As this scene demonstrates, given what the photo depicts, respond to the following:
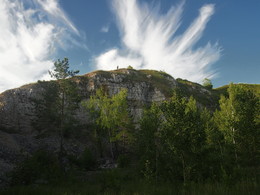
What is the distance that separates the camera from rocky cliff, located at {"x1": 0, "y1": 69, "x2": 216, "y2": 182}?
26.5m

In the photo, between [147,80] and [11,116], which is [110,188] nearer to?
[11,116]

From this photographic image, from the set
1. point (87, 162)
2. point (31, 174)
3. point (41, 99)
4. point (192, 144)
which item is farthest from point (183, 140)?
point (41, 99)

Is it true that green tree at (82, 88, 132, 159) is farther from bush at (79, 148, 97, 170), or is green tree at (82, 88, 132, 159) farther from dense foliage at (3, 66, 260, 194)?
bush at (79, 148, 97, 170)

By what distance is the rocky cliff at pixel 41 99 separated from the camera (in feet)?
87.0

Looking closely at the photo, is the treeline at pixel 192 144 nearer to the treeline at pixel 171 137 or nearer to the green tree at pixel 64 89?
the treeline at pixel 171 137

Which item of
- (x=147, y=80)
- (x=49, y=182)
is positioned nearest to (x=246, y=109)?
(x=49, y=182)

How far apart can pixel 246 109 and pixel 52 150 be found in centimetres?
3188

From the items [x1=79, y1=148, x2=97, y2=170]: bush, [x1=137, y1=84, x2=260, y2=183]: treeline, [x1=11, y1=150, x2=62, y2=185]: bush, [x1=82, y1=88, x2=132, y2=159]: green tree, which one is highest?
[x1=82, y1=88, x2=132, y2=159]: green tree

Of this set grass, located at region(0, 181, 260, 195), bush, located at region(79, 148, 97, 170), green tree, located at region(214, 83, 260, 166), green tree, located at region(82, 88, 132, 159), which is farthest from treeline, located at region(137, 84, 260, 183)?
green tree, located at region(82, 88, 132, 159)

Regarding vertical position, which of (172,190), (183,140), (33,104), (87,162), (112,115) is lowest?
(87,162)

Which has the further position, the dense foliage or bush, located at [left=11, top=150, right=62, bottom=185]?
bush, located at [left=11, top=150, right=62, bottom=185]

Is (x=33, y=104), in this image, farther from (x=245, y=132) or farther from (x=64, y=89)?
(x=245, y=132)

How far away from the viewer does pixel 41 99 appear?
31062 millimetres

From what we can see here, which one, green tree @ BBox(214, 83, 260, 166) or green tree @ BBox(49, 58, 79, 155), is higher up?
green tree @ BBox(49, 58, 79, 155)
